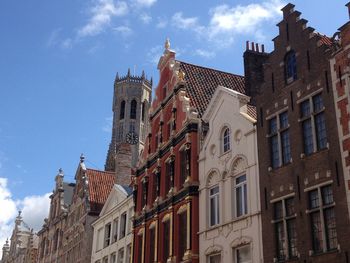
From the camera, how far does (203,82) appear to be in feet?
113

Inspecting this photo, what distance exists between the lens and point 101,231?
43.7 meters

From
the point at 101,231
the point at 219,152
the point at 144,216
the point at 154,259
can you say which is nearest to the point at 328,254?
the point at 219,152

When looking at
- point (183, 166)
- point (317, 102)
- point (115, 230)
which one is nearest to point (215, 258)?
point (183, 166)

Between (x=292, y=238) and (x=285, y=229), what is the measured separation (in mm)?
444

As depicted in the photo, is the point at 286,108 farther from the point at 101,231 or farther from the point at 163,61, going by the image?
the point at 101,231

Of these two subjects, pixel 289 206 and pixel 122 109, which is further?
pixel 122 109

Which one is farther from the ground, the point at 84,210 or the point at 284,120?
the point at 84,210

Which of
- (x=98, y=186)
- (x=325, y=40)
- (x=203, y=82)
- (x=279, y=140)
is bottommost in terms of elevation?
(x=279, y=140)

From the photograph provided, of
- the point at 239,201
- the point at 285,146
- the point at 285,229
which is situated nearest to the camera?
the point at 285,229

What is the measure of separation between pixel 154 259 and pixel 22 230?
60.4 metres

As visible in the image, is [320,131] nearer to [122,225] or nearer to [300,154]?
[300,154]

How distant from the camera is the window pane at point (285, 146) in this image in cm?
2252

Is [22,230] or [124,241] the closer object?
[124,241]

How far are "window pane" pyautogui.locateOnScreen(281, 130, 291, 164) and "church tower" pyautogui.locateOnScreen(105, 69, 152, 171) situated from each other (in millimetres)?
129534
